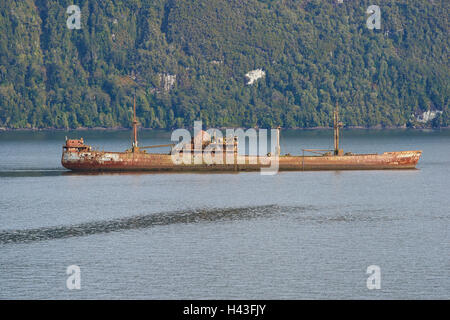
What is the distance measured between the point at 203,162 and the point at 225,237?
60277mm

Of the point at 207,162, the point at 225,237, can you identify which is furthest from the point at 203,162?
the point at 225,237

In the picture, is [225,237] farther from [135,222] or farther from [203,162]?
[203,162]

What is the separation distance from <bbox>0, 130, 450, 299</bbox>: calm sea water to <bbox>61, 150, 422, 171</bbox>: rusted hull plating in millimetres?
8805

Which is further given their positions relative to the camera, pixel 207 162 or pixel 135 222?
pixel 207 162

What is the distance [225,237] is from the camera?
79812 mm

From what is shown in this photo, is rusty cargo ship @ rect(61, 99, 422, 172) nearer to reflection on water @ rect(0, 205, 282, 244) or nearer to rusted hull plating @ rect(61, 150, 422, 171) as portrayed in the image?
rusted hull plating @ rect(61, 150, 422, 171)

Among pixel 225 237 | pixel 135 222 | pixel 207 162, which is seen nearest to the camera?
pixel 225 237

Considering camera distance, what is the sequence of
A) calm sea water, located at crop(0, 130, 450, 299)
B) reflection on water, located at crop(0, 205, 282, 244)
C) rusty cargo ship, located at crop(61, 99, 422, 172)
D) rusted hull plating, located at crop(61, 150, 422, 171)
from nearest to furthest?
calm sea water, located at crop(0, 130, 450, 299) < reflection on water, located at crop(0, 205, 282, 244) < rusty cargo ship, located at crop(61, 99, 422, 172) < rusted hull plating, located at crop(61, 150, 422, 171)

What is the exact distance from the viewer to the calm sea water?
2442 inches

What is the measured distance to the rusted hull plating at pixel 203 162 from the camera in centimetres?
13850

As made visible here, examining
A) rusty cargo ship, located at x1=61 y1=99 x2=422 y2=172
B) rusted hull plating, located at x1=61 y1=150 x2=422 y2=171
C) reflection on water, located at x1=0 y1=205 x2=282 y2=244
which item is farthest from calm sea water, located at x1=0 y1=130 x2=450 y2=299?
rusty cargo ship, located at x1=61 y1=99 x2=422 y2=172

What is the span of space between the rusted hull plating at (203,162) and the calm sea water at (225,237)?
8805 mm

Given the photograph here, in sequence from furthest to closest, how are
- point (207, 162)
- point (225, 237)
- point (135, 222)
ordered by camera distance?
point (207, 162) → point (135, 222) → point (225, 237)

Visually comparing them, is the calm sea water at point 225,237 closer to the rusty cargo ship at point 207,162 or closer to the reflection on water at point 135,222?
the reflection on water at point 135,222
